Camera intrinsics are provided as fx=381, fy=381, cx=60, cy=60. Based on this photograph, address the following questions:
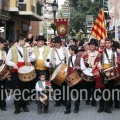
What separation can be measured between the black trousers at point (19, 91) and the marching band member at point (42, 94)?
1.17ft

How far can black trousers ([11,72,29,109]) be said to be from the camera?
30.3 ft

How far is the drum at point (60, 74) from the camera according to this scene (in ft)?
30.4

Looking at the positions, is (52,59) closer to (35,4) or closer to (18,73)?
(18,73)

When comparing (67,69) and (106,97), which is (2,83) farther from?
(106,97)

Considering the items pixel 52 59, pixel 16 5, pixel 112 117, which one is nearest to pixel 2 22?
pixel 16 5

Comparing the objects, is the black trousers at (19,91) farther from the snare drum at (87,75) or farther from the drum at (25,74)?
the snare drum at (87,75)

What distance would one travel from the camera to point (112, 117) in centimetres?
878

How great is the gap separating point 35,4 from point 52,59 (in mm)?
23027

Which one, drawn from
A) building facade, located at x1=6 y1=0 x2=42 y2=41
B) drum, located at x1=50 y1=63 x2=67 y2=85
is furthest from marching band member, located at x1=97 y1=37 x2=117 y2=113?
building facade, located at x1=6 y1=0 x2=42 y2=41

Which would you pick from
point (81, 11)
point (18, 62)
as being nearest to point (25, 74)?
point (18, 62)

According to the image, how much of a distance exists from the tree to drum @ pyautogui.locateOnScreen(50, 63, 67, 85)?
39.7 meters

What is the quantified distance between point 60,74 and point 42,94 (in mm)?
655

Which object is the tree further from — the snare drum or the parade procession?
the snare drum

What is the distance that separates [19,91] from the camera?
9.32 m
